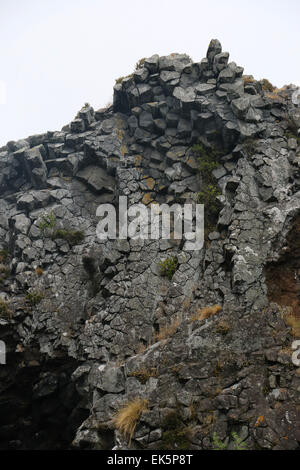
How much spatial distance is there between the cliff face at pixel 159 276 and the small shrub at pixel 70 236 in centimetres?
9

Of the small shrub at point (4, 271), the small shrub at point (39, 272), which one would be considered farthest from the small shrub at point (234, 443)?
the small shrub at point (4, 271)

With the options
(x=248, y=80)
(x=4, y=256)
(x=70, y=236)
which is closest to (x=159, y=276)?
(x=70, y=236)

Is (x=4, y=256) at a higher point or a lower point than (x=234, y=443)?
higher

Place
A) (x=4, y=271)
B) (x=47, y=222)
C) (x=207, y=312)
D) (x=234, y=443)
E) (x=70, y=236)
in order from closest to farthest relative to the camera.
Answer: (x=234, y=443)
(x=207, y=312)
(x=4, y=271)
(x=70, y=236)
(x=47, y=222)

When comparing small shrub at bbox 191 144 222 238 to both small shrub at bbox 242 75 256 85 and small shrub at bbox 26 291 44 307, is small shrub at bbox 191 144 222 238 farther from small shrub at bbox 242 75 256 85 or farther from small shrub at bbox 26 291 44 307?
small shrub at bbox 26 291 44 307

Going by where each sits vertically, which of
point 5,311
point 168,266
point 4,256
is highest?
point 4,256

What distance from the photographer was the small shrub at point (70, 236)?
1873 cm

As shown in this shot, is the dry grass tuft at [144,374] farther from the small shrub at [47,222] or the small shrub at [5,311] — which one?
A: the small shrub at [47,222]

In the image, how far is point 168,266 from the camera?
15.6 metres

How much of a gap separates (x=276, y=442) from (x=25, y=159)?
1924cm

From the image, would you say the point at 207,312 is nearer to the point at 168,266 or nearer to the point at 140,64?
the point at 168,266

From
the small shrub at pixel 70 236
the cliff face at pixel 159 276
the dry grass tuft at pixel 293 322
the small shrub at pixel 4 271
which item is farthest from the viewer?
the small shrub at pixel 70 236

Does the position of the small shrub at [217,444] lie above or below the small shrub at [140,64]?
below

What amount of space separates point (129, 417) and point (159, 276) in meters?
6.54
